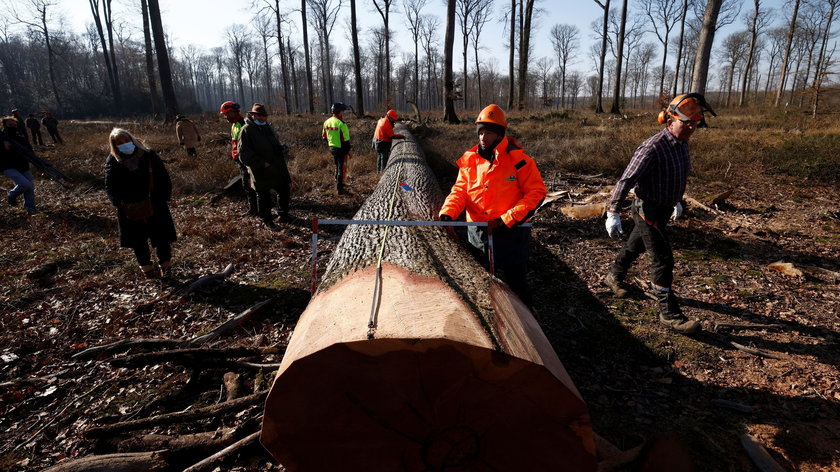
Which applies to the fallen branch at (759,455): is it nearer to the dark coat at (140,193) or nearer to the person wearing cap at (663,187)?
the person wearing cap at (663,187)

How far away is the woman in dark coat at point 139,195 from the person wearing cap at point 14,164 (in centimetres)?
484

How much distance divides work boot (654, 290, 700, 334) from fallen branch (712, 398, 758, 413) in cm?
77

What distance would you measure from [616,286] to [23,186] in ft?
32.2

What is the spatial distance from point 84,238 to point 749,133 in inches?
589

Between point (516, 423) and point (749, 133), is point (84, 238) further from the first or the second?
point (749, 133)

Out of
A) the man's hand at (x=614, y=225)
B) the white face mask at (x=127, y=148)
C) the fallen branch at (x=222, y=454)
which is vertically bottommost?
the fallen branch at (x=222, y=454)

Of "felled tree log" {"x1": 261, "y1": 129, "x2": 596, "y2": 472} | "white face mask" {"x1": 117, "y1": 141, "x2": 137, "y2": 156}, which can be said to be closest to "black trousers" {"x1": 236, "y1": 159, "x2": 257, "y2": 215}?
"white face mask" {"x1": 117, "y1": 141, "x2": 137, "y2": 156}

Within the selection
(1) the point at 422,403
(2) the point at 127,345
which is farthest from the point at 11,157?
(1) the point at 422,403

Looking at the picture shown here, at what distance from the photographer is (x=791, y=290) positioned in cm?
384

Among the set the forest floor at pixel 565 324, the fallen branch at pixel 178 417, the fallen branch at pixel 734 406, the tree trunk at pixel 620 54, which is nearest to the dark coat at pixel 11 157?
the forest floor at pixel 565 324

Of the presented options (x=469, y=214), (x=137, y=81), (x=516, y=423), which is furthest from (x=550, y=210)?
(x=137, y=81)

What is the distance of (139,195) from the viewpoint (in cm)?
410

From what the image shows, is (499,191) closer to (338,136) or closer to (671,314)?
(671,314)

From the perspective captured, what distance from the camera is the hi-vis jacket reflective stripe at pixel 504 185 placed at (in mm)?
2658
